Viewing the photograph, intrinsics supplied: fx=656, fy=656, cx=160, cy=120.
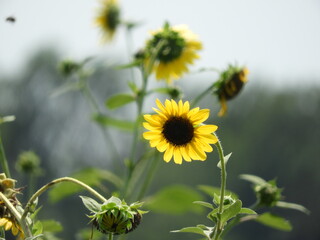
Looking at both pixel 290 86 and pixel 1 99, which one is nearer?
pixel 1 99

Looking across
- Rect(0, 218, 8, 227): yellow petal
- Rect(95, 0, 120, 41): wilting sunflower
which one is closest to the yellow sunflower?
Rect(0, 218, 8, 227): yellow petal

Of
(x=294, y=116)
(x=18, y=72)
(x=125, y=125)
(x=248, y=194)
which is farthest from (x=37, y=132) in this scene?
(x=125, y=125)

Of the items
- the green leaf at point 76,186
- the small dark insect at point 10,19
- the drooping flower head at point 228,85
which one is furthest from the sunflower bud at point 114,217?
the green leaf at point 76,186

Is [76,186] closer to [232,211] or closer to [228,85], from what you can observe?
[228,85]

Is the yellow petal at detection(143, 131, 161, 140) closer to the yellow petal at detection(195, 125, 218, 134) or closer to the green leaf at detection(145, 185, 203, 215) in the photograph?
the yellow petal at detection(195, 125, 218, 134)

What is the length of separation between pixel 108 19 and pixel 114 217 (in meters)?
1.26

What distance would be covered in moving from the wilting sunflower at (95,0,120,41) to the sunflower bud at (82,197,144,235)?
1213 mm

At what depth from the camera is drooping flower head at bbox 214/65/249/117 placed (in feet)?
3.65

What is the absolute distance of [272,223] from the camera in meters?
0.97

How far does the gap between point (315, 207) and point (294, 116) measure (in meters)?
3.32

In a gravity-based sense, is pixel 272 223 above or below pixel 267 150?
above

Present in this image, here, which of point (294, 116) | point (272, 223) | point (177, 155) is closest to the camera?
point (177, 155)

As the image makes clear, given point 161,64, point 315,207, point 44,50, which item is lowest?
point 315,207

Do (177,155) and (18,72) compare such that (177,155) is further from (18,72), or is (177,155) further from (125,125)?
(18,72)
